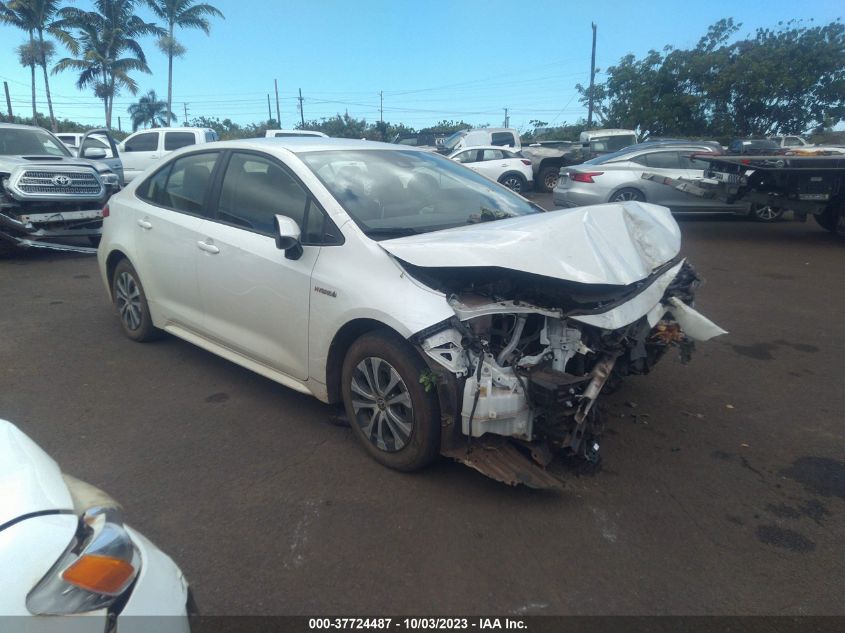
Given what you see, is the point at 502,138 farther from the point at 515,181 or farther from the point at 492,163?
the point at 492,163

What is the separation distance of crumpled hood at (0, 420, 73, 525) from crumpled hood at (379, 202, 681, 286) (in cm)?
189

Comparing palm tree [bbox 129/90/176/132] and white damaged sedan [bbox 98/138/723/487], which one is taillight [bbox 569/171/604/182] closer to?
white damaged sedan [bbox 98/138/723/487]

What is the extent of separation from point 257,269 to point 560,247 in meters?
1.88

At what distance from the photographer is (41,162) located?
8992mm

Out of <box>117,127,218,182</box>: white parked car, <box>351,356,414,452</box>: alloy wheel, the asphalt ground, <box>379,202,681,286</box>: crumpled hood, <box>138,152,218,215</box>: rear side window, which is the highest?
<box>117,127,218,182</box>: white parked car

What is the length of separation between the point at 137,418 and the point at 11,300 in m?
4.12

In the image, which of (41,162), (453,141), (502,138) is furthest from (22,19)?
(41,162)

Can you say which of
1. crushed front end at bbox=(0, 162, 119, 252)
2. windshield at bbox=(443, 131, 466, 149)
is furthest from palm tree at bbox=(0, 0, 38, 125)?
crushed front end at bbox=(0, 162, 119, 252)

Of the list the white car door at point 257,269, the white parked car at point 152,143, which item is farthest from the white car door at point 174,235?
the white parked car at point 152,143

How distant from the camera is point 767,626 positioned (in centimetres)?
242

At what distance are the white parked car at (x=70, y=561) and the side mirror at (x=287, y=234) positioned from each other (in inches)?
74.9

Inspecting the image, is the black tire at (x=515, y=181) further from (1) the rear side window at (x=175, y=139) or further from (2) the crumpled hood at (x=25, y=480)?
(2) the crumpled hood at (x=25, y=480)

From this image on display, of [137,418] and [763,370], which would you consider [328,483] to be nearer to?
[137,418]

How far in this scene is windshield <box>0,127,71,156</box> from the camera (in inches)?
380
